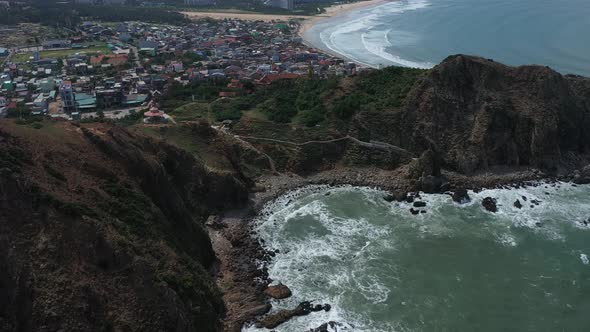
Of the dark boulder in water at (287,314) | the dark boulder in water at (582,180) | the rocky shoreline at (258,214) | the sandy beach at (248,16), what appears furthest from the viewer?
the sandy beach at (248,16)

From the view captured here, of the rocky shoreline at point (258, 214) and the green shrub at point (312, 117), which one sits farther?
the green shrub at point (312, 117)

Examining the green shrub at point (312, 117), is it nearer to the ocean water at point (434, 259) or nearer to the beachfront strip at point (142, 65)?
the ocean water at point (434, 259)

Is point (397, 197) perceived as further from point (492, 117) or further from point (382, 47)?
point (382, 47)

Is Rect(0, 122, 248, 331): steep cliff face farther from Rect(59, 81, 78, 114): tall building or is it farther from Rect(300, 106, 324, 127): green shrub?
Rect(59, 81, 78, 114): tall building

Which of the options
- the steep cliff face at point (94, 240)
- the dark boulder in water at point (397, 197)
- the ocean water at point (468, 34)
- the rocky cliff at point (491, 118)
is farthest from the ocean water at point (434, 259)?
the ocean water at point (468, 34)

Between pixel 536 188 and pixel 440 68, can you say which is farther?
pixel 440 68

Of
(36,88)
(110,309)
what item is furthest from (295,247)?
(36,88)

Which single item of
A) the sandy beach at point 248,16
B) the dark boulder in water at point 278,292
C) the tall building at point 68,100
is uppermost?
the sandy beach at point 248,16

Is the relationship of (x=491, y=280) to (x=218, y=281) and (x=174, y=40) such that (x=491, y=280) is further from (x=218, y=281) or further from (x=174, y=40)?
(x=174, y=40)
